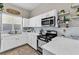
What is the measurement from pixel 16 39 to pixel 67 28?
1094 millimetres

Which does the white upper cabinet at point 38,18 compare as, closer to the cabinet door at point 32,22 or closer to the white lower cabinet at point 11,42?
the cabinet door at point 32,22

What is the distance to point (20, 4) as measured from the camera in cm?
141

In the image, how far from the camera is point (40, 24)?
1670 mm

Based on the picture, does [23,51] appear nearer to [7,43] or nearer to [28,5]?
[7,43]

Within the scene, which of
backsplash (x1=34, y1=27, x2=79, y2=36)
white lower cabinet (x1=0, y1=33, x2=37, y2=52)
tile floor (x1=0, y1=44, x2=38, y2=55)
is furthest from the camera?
white lower cabinet (x1=0, y1=33, x2=37, y2=52)

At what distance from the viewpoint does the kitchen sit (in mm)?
1392

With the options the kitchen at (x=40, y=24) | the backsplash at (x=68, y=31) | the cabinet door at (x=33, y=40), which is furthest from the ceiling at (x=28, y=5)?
the cabinet door at (x=33, y=40)

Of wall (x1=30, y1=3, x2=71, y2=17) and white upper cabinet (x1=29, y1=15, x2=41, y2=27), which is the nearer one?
wall (x1=30, y1=3, x2=71, y2=17)

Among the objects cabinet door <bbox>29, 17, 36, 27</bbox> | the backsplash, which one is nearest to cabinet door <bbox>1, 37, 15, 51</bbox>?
cabinet door <bbox>29, 17, 36, 27</bbox>

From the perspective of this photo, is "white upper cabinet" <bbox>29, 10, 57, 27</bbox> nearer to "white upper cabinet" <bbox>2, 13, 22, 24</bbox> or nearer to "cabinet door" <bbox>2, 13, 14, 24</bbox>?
"white upper cabinet" <bbox>2, 13, 22, 24</bbox>

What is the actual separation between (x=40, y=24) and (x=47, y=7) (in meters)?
0.40

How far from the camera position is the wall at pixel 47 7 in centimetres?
141

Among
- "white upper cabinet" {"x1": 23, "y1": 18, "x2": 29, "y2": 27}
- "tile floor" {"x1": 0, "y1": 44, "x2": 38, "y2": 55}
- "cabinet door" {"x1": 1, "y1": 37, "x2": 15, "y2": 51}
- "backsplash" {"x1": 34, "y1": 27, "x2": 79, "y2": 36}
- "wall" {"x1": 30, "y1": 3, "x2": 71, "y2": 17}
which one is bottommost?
"tile floor" {"x1": 0, "y1": 44, "x2": 38, "y2": 55}
